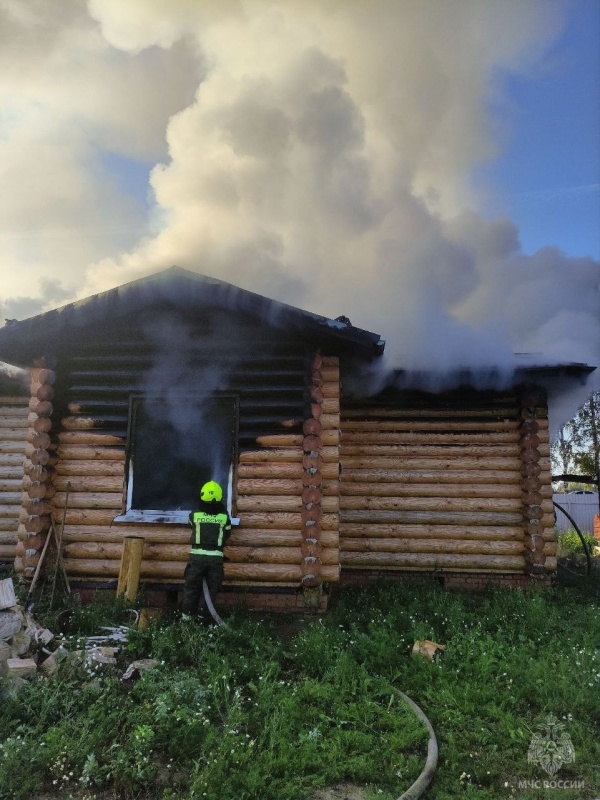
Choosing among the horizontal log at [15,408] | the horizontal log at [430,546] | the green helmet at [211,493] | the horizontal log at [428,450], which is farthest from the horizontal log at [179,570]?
the horizontal log at [15,408]

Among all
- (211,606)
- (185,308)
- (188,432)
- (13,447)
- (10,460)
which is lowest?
(211,606)

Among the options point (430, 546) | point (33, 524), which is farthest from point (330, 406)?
point (33, 524)

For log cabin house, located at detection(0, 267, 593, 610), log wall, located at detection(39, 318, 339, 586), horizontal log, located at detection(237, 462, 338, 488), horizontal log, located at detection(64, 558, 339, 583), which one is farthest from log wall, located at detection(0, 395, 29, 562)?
horizontal log, located at detection(237, 462, 338, 488)

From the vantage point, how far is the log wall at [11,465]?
1000cm

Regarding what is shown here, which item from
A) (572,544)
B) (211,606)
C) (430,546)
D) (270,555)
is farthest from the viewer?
(572,544)

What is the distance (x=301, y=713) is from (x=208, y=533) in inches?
107

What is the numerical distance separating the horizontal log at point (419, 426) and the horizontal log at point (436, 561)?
7.16 ft

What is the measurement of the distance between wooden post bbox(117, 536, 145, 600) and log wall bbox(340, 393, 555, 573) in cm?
366

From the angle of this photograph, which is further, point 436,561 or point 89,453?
point 436,561

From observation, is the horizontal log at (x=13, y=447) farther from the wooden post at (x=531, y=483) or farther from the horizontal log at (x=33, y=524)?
the wooden post at (x=531, y=483)

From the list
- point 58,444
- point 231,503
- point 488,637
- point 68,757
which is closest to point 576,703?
point 488,637

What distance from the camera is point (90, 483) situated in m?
8.05

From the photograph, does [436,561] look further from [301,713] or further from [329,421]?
[301,713]

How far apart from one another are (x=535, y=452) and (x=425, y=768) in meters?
6.60
